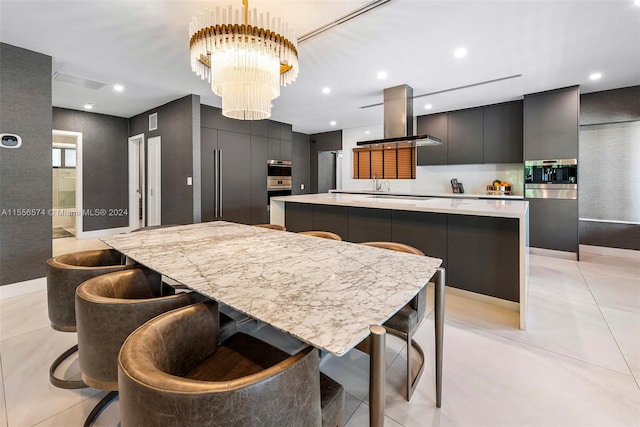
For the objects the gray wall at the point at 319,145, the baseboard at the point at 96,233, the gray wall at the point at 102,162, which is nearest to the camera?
the gray wall at the point at 102,162

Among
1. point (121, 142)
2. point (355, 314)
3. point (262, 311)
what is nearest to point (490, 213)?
point (355, 314)

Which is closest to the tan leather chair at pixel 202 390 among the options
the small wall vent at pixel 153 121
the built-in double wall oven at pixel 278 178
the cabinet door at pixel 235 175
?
the cabinet door at pixel 235 175

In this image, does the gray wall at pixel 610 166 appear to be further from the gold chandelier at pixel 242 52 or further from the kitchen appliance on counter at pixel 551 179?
the gold chandelier at pixel 242 52

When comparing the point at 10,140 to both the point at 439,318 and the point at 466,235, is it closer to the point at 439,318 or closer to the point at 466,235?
the point at 439,318

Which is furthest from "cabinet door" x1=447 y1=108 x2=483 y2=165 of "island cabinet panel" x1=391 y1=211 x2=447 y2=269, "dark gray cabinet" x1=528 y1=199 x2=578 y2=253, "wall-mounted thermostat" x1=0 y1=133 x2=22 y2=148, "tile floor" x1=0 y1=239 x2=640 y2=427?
"wall-mounted thermostat" x1=0 y1=133 x2=22 y2=148

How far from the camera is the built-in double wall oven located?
20.1 ft

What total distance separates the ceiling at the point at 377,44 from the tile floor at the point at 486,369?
256 centimetres

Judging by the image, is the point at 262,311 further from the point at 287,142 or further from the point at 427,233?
the point at 287,142

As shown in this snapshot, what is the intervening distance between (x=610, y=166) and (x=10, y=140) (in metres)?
7.75

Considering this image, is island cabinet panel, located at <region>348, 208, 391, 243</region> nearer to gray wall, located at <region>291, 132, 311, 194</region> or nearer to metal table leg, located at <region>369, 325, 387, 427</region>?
metal table leg, located at <region>369, 325, 387, 427</region>

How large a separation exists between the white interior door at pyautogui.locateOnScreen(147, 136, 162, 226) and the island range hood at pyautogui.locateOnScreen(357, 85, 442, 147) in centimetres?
362

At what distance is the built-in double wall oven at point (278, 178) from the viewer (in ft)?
20.1

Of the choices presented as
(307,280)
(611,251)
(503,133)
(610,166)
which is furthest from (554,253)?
(307,280)

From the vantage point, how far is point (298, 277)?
118cm
